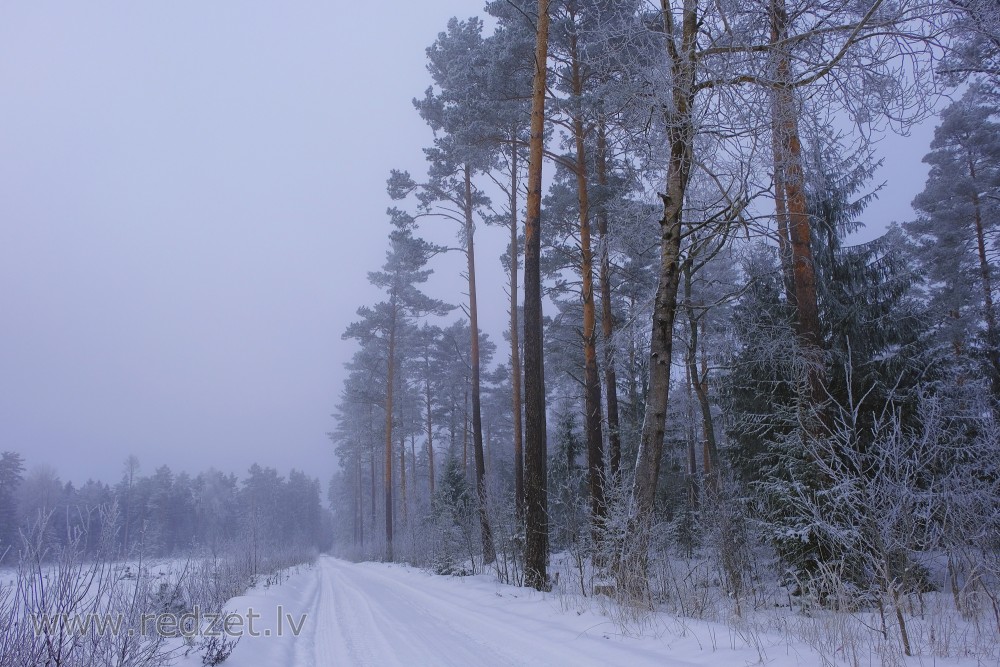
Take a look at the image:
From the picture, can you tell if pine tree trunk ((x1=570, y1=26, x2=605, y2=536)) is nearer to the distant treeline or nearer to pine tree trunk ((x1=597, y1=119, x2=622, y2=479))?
pine tree trunk ((x1=597, y1=119, x2=622, y2=479))

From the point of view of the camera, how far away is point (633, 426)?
16641 mm

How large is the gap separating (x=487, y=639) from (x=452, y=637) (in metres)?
0.50

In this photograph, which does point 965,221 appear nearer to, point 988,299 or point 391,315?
point 988,299

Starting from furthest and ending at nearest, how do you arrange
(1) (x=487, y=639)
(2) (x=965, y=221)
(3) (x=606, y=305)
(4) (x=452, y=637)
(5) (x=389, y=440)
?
(5) (x=389, y=440) < (2) (x=965, y=221) < (3) (x=606, y=305) < (4) (x=452, y=637) < (1) (x=487, y=639)

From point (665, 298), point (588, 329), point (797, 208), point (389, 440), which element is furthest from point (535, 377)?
point (389, 440)

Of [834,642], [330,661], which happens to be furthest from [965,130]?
[330,661]

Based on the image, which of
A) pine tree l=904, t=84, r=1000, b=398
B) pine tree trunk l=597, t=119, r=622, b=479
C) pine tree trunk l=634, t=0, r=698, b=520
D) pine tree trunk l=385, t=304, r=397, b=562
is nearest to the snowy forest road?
pine tree trunk l=634, t=0, r=698, b=520

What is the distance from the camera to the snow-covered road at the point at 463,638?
14.0 ft

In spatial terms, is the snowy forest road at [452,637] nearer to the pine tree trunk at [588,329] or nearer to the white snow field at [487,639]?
the white snow field at [487,639]

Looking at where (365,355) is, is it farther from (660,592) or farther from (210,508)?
(210,508)

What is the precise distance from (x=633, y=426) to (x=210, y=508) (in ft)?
264

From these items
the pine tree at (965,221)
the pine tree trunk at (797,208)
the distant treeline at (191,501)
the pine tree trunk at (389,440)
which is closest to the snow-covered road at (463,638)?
the pine tree trunk at (797,208)

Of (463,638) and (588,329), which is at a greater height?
(588,329)

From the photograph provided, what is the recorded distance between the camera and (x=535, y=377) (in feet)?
31.0
